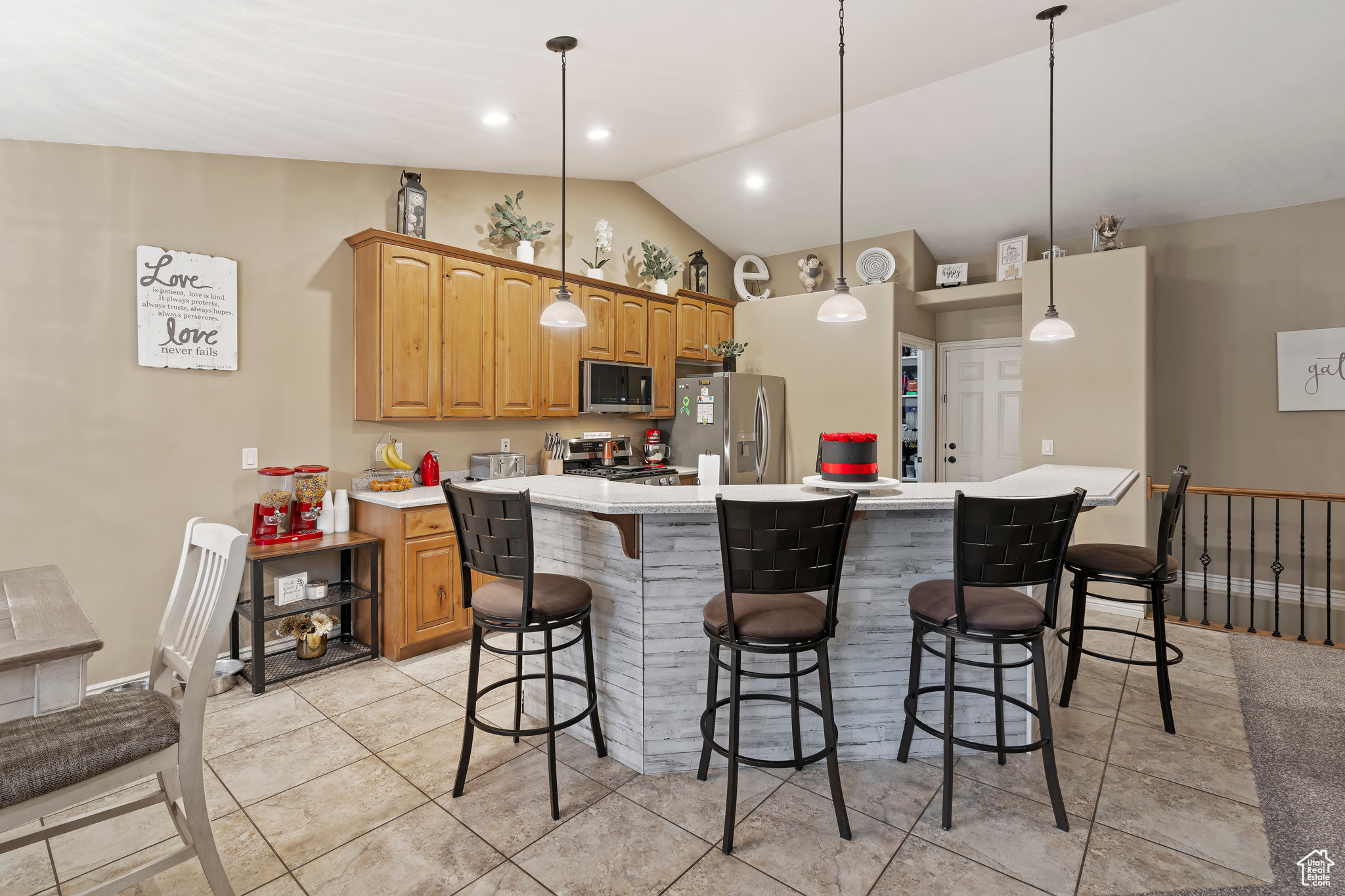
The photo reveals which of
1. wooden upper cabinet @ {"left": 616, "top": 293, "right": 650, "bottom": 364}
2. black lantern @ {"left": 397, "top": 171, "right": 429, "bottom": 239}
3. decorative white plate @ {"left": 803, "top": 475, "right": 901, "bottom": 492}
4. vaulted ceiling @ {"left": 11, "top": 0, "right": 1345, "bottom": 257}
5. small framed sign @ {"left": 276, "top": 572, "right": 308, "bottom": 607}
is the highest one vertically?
vaulted ceiling @ {"left": 11, "top": 0, "right": 1345, "bottom": 257}

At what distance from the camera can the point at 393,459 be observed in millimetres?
3801

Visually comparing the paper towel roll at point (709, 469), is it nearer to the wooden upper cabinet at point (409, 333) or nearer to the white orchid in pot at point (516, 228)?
the wooden upper cabinet at point (409, 333)

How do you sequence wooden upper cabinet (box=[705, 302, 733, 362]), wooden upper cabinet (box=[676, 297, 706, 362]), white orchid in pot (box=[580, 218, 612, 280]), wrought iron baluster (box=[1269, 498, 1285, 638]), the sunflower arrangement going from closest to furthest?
the sunflower arrangement, wrought iron baluster (box=[1269, 498, 1285, 638]), white orchid in pot (box=[580, 218, 612, 280]), wooden upper cabinet (box=[676, 297, 706, 362]), wooden upper cabinet (box=[705, 302, 733, 362])

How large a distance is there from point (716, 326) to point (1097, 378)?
300cm

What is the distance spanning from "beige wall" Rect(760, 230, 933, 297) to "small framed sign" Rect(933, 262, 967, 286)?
134mm

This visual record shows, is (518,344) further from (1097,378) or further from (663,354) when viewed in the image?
(1097,378)

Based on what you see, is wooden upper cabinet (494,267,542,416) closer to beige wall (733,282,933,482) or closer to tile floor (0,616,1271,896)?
tile floor (0,616,1271,896)

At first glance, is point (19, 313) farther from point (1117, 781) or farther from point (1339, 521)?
point (1339, 521)

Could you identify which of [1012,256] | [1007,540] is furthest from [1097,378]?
[1007,540]

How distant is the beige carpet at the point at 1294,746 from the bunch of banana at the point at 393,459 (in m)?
3.83

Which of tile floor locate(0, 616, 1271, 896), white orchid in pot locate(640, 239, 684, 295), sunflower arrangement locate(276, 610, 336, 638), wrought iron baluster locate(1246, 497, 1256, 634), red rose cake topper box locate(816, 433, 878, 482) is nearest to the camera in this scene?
tile floor locate(0, 616, 1271, 896)

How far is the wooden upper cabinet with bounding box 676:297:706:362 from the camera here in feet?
18.1

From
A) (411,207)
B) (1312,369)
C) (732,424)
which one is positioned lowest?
(732,424)

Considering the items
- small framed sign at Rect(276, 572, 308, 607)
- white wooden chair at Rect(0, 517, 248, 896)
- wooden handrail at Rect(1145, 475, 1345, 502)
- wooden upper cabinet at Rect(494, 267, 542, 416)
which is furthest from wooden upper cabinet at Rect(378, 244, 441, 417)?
wooden handrail at Rect(1145, 475, 1345, 502)
